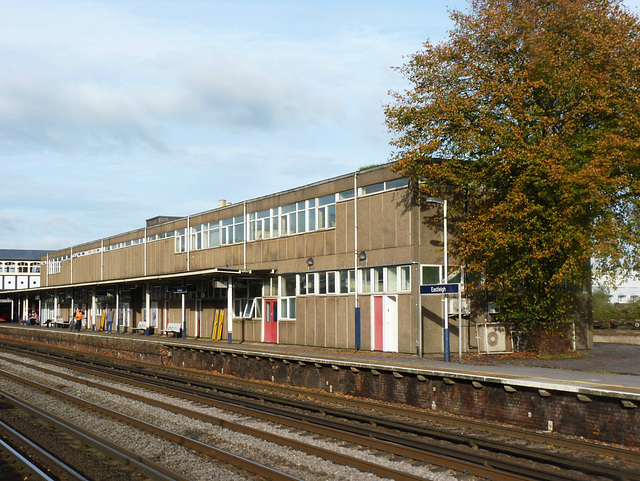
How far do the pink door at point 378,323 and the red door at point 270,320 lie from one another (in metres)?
7.59

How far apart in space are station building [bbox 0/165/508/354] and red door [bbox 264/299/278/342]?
82 mm

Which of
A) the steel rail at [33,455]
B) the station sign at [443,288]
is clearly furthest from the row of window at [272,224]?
the steel rail at [33,455]

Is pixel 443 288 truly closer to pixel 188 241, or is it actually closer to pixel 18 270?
pixel 188 241

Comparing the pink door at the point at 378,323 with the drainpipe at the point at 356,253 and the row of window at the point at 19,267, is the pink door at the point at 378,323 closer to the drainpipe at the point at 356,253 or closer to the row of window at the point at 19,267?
the drainpipe at the point at 356,253

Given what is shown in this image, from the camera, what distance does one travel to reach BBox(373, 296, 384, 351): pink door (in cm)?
2622

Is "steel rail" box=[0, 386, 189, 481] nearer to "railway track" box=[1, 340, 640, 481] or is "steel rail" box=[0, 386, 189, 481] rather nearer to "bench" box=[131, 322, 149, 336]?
"railway track" box=[1, 340, 640, 481]

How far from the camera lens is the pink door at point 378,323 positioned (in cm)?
2622

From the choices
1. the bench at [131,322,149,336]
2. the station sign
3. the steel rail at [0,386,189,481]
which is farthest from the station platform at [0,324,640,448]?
the bench at [131,322,149,336]

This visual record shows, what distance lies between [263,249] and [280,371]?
1299 cm

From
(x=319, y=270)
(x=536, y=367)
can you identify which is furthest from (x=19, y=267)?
(x=536, y=367)

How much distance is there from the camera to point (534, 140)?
2406 centimetres

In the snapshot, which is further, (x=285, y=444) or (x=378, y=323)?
(x=378, y=323)

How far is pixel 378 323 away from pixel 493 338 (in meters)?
4.56

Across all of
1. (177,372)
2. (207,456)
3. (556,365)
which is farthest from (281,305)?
(207,456)
